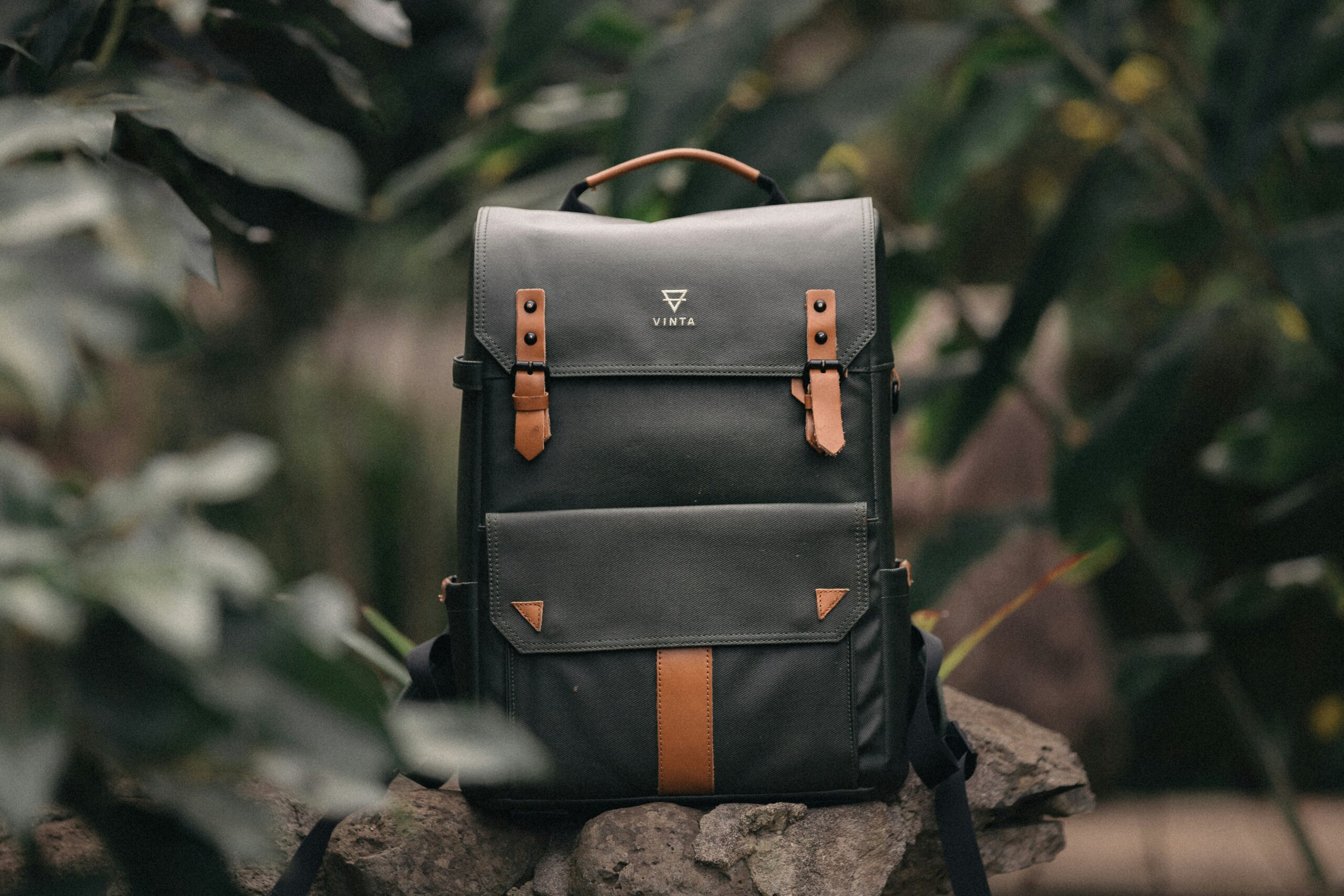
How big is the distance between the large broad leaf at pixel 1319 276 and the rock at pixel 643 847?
2.20 ft

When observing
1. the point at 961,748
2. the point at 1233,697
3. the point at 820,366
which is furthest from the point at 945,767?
the point at 1233,697

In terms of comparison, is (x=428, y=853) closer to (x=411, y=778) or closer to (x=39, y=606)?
(x=411, y=778)

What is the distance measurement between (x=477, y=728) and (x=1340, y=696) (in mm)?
2943

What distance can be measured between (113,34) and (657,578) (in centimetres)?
66

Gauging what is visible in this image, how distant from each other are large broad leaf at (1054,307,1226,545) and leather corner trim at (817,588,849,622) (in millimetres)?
582

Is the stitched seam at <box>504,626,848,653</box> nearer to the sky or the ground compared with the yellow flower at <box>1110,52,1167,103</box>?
nearer to the ground

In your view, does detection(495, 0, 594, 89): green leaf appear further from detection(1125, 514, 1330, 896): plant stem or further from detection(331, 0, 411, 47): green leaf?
detection(1125, 514, 1330, 896): plant stem

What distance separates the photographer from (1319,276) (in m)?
1.38

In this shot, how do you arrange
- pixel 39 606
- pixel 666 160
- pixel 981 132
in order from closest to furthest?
pixel 39 606 → pixel 666 160 → pixel 981 132

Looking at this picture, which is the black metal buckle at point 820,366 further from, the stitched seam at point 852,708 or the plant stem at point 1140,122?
the plant stem at point 1140,122

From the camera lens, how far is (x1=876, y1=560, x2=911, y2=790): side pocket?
1087 mm

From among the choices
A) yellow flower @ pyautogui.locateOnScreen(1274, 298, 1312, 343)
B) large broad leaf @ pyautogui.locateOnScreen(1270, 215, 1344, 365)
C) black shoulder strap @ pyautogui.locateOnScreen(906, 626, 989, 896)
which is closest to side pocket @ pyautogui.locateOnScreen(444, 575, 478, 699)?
black shoulder strap @ pyautogui.locateOnScreen(906, 626, 989, 896)

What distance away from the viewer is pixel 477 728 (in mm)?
436

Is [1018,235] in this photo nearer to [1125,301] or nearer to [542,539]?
[1125,301]
